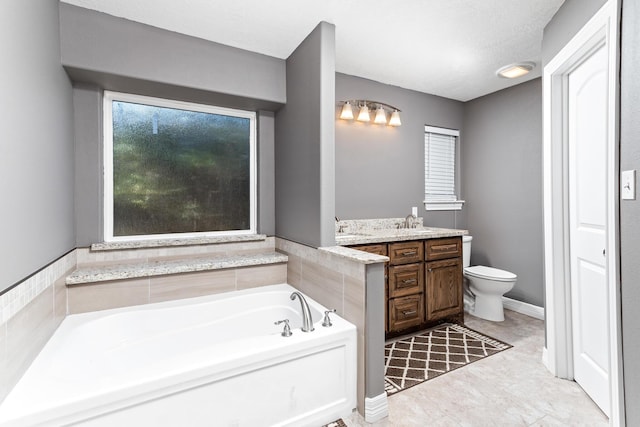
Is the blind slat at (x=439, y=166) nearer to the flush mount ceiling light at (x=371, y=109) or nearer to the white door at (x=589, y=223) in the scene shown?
the flush mount ceiling light at (x=371, y=109)

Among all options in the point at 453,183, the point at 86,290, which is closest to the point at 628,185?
the point at 453,183

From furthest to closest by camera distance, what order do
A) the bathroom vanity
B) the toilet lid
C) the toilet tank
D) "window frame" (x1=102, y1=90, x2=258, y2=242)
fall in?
the toilet tank, the toilet lid, the bathroom vanity, "window frame" (x1=102, y1=90, x2=258, y2=242)

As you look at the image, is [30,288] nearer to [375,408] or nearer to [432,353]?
[375,408]

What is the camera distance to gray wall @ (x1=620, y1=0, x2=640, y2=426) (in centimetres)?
119

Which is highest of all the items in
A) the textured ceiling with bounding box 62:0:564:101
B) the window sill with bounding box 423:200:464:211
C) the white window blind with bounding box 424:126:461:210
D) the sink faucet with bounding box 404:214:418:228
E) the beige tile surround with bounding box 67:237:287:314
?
the textured ceiling with bounding box 62:0:564:101

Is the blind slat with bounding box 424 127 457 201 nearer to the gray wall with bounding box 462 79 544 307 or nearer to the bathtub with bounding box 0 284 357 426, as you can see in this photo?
the gray wall with bounding box 462 79 544 307

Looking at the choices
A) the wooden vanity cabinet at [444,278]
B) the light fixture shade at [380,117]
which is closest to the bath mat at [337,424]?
the wooden vanity cabinet at [444,278]

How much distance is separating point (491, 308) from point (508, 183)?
4.57 ft

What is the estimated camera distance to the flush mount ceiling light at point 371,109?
2955 mm

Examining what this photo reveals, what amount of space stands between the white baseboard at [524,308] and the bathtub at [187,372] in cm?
243

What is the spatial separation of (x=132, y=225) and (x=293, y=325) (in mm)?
1487

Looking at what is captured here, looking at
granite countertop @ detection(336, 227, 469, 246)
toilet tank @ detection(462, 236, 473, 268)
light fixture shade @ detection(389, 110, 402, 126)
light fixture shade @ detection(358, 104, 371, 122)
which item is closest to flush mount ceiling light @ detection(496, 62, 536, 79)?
light fixture shade @ detection(389, 110, 402, 126)

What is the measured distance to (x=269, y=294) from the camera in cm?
243

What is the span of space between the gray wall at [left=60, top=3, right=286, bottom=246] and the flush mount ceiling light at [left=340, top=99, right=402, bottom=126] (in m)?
0.69
